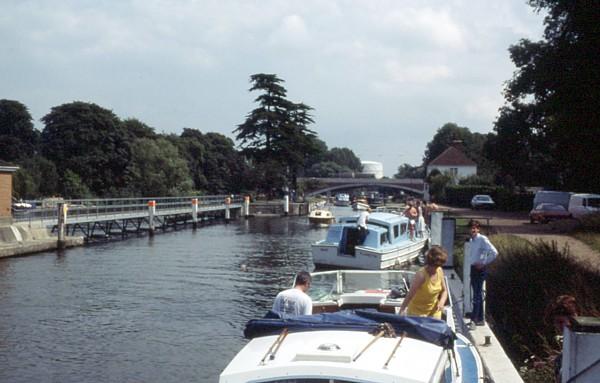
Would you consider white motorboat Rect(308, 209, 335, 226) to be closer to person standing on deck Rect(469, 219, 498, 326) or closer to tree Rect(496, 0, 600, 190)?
tree Rect(496, 0, 600, 190)

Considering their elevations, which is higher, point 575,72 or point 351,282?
point 575,72

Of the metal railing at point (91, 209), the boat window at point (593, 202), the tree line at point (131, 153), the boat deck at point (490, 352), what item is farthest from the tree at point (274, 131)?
the boat deck at point (490, 352)

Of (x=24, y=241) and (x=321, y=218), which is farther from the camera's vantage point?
(x=321, y=218)

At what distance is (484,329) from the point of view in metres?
14.6

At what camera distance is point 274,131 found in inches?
4001

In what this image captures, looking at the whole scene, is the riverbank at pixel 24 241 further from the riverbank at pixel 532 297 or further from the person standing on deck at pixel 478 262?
the person standing on deck at pixel 478 262

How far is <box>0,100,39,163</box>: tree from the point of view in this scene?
98.0m

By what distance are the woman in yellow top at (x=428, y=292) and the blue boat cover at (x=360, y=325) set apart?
1888 mm

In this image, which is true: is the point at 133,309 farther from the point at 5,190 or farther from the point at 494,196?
the point at 494,196

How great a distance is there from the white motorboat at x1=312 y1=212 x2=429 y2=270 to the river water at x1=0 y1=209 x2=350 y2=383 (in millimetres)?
1987

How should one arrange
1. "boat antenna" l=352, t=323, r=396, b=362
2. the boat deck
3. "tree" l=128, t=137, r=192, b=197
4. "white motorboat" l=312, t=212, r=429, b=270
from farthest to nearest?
"tree" l=128, t=137, r=192, b=197, "white motorboat" l=312, t=212, r=429, b=270, the boat deck, "boat antenna" l=352, t=323, r=396, b=362

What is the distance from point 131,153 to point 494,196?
43.0 m

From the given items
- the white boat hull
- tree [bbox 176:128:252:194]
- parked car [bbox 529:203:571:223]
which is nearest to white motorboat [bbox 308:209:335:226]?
parked car [bbox 529:203:571:223]

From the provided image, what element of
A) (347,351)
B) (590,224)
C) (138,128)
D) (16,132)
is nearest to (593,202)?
(590,224)
